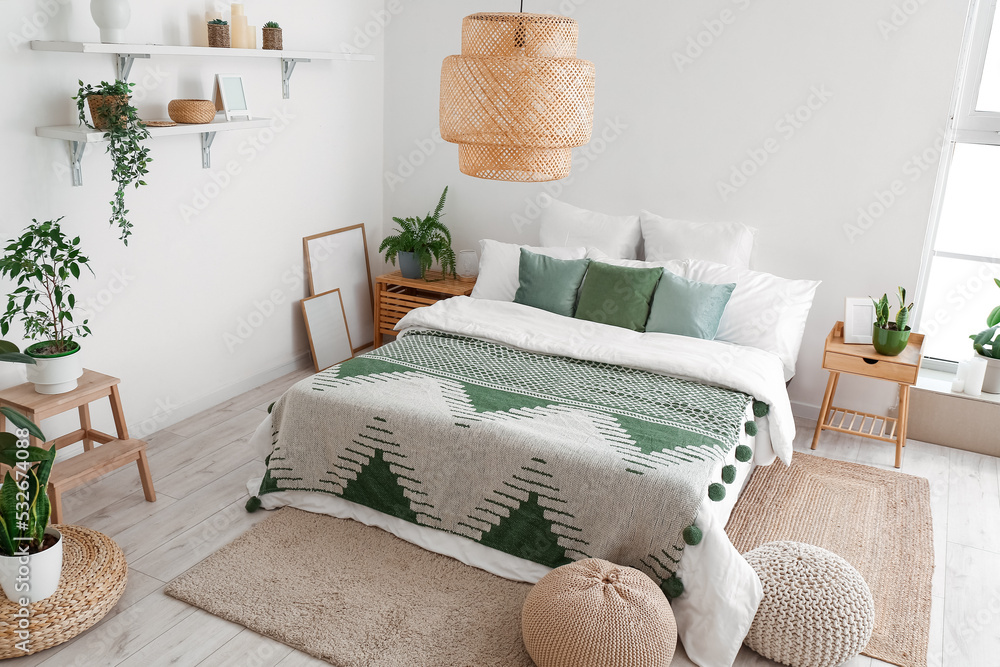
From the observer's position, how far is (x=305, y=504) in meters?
3.20

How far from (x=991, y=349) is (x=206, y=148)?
3.87 m

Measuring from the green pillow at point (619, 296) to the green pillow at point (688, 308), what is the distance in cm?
6

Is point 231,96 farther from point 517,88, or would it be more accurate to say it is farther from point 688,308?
point 688,308

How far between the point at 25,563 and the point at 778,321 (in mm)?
3165

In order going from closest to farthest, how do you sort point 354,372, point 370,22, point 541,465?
point 541,465 → point 354,372 → point 370,22

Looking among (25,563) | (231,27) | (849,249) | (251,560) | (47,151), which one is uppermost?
(231,27)

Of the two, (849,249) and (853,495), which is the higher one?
(849,249)

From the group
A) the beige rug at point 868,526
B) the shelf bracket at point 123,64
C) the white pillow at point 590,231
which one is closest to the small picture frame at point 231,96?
the shelf bracket at point 123,64

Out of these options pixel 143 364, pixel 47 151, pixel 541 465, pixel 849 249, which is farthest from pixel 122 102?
pixel 849 249

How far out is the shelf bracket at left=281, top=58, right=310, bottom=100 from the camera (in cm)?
417

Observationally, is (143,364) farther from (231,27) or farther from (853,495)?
(853,495)

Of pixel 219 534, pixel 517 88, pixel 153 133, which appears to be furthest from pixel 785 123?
pixel 219 534

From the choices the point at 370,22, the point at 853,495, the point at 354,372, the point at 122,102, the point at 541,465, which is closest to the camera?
the point at 541,465

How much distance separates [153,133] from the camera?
324 centimetres
